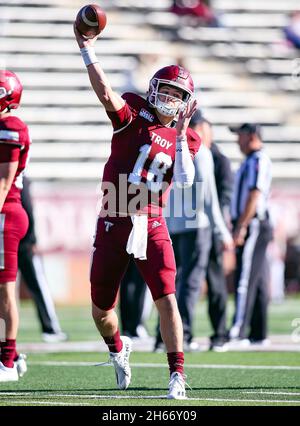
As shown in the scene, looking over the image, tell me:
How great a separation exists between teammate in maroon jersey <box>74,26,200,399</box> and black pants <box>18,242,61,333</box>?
3.58 m

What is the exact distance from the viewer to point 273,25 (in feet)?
67.4

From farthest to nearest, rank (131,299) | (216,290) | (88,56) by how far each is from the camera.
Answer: (131,299), (216,290), (88,56)

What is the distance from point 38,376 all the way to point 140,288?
8.47 feet

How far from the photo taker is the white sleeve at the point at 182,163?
590 centimetres

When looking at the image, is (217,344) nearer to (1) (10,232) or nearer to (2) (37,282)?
(2) (37,282)

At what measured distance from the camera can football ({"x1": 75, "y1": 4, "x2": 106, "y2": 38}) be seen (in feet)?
19.2

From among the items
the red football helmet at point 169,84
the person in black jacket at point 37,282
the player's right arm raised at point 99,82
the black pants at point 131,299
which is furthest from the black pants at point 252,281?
the player's right arm raised at point 99,82

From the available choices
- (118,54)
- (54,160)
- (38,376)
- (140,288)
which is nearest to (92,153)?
(54,160)

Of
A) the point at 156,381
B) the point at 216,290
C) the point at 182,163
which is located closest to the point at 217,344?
the point at 216,290

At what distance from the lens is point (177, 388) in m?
5.74

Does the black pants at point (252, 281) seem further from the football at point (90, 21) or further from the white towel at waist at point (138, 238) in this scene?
the football at point (90, 21)

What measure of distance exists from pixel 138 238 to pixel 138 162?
398 millimetres

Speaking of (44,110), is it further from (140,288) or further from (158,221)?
(158,221)

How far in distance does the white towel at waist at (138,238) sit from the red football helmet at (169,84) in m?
0.58
